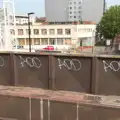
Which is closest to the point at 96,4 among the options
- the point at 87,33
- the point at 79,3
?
the point at 79,3

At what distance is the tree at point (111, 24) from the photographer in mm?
72000

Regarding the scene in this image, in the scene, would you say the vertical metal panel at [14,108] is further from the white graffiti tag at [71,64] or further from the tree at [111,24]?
the tree at [111,24]

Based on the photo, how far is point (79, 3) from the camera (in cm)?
14050

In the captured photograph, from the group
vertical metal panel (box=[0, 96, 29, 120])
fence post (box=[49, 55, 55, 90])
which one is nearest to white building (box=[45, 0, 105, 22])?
→ fence post (box=[49, 55, 55, 90])

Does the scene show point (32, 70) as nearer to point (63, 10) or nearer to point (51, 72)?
point (51, 72)

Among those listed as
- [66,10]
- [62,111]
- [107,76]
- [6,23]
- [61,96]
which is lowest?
[62,111]

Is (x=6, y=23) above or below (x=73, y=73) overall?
above

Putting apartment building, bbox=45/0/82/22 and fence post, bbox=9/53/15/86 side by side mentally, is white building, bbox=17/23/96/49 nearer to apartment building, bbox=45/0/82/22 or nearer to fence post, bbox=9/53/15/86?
fence post, bbox=9/53/15/86

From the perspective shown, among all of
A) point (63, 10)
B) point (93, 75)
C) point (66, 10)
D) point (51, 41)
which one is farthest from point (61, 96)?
point (66, 10)

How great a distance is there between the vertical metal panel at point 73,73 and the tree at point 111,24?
65334 millimetres

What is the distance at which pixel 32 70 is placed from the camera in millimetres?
8484

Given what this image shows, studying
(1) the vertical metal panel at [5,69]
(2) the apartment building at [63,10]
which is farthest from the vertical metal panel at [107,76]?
(2) the apartment building at [63,10]

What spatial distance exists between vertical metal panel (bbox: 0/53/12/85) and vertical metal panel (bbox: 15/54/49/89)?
11.1 inches

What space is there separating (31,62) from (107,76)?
2663 mm
